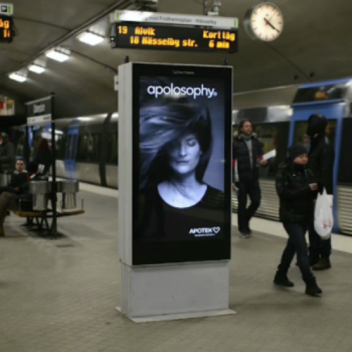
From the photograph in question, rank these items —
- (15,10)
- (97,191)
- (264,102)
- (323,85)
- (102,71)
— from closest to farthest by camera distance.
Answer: (323,85) < (264,102) < (15,10) < (97,191) < (102,71)

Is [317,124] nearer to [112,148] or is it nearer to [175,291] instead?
[175,291]

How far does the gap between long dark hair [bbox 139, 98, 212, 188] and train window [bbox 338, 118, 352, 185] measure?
528 centimetres

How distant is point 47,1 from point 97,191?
6.57 m

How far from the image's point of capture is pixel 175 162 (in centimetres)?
598

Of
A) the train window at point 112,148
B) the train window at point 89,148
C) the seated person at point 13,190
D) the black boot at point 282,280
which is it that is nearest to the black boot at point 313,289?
the black boot at point 282,280

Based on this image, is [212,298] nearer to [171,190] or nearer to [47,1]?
[171,190]

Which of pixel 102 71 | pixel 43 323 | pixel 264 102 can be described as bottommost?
pixel 43 323

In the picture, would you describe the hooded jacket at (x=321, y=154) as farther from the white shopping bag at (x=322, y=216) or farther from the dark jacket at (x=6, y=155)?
the dark jacket at (x=6, y=155)

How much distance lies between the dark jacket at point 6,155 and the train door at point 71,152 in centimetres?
1292

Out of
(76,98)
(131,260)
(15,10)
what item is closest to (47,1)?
(15,10)

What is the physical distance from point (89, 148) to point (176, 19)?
671 inches

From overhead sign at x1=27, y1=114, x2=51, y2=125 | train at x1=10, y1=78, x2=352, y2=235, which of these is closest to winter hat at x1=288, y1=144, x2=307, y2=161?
train at x1=10, y1=78, x2=352, y2=235

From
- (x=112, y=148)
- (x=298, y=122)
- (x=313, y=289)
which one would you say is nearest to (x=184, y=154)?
(x=313, y=289)

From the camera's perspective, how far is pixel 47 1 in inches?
618
